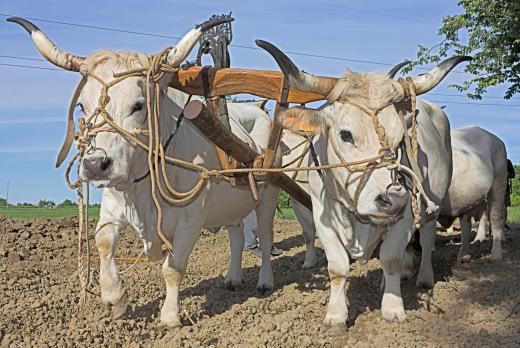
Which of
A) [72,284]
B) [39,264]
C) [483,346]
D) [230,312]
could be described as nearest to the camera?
[483,346]

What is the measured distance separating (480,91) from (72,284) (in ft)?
32.1

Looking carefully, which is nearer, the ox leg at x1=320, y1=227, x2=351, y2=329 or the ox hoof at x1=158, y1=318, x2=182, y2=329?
the ox leg at x1=320, y1=227, x2=351, y2=329

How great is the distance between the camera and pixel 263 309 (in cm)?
573

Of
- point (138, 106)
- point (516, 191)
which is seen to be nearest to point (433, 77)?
point (138, 106)

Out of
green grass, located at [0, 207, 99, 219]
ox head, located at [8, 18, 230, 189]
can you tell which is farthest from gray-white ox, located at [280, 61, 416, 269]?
green grass, located at [0, 207, 99, 219]

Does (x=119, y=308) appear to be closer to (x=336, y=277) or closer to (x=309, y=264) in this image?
(x=336, y=277)

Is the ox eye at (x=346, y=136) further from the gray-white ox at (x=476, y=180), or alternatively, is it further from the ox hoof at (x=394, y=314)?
the gray-white ox at (x=476, y=180)

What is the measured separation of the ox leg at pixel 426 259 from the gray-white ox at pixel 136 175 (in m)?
1.95

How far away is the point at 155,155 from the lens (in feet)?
15.7

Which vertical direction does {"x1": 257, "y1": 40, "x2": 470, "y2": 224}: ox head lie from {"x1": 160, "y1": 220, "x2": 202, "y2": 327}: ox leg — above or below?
above

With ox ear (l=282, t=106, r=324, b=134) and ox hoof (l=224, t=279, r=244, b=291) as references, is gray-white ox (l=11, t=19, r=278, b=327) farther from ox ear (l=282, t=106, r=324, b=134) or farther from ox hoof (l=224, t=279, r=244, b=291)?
ox hoof (l=224, t=279, r=244, b=291)

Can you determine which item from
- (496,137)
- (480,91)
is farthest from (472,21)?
Result: (496,137)

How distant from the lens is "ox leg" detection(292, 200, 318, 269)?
8219 millimetres

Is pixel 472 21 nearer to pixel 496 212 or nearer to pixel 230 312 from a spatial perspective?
pixel 496 212
